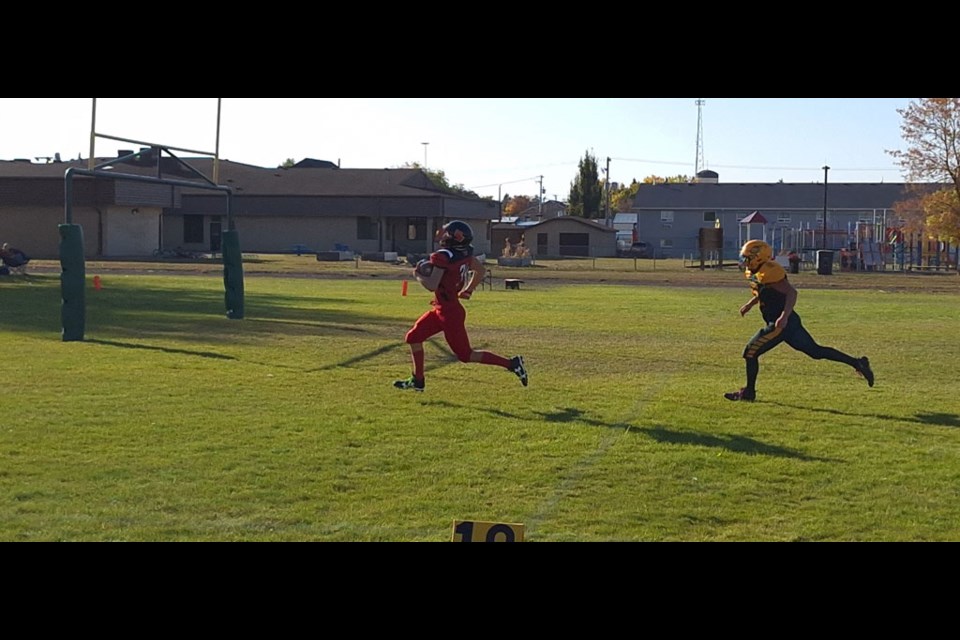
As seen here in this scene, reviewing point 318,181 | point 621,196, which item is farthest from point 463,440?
point 621,196

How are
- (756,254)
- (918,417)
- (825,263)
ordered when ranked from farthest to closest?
(825,263)
(756,254)
(918,417)

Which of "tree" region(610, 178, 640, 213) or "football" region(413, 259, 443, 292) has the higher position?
"tree" region(610, 178, 640, 213)

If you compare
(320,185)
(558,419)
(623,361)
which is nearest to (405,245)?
(320,185)

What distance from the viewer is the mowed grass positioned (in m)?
7.51

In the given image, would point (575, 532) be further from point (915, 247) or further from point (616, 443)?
point (915, 247)

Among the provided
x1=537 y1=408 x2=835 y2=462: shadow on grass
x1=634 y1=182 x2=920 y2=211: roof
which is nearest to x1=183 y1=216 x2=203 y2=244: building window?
x1=634 y1=182 x2=920 y2=211: roof

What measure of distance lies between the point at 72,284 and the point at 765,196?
8200 centimetres

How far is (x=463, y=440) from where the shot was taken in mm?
10367

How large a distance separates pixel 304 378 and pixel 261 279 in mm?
28040

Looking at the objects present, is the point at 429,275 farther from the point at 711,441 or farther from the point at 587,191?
the point at 587,191

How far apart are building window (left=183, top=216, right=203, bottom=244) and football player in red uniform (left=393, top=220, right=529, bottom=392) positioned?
2543 inches

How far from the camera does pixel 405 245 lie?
250 feet

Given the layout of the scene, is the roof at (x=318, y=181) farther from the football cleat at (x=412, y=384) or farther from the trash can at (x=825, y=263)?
the football cleat at (x=412, y=384)

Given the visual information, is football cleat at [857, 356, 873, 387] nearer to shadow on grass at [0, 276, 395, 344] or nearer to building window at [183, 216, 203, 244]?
shadow on grass at [0, 276, 395, 344]
